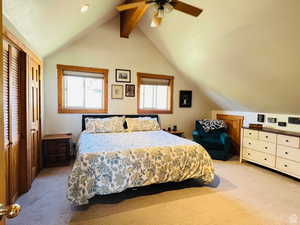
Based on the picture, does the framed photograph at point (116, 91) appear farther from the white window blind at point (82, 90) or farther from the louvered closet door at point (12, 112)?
the louvered closet door at point (12, 112)

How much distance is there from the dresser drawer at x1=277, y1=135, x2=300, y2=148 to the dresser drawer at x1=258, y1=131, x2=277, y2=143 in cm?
9

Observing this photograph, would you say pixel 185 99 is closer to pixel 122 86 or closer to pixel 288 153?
pixel 122 86

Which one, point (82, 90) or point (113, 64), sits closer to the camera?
point (82, 90)

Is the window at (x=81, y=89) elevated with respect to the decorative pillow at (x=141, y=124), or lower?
elevated

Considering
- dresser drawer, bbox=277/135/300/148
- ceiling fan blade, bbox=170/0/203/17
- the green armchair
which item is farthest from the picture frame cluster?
dresser drawer, bbox=277/135/300/148

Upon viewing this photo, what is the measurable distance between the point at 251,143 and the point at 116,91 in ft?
10.7

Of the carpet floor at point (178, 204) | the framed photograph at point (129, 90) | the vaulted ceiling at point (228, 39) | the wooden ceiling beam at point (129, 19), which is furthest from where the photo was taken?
the framed photograph at point (129, 90)

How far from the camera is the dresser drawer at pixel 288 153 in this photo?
122 inches

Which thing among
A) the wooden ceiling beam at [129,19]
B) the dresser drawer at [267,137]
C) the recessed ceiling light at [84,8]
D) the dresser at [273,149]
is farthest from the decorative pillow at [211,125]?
the recessed ceiling light at [84,8]

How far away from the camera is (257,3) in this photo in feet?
7.47

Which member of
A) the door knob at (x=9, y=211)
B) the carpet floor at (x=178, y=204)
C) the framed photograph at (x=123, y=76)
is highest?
the framed photograph at (x=123, y=76)

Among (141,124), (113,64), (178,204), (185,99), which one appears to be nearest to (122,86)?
(113,64)

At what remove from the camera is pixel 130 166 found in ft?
7.98

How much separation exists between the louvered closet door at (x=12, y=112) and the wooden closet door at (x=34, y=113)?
392 mm
